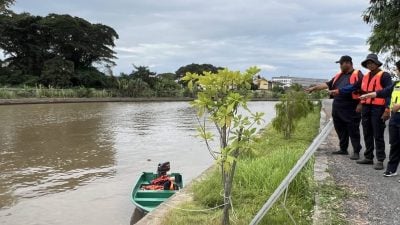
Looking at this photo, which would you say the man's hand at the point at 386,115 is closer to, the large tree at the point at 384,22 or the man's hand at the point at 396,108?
the man's hand at the point at 396,108

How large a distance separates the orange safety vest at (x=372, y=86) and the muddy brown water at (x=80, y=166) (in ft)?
15.3

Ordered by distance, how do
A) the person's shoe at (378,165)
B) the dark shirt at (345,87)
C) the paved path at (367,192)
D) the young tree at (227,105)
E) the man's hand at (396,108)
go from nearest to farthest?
the young tree at (227,105), the paved path at (367,192), the man's hand at (396,108), the person's shoe at (378,165), the dark shirt at (345,87)

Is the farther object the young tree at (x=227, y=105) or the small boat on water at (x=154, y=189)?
the small boat on water at (x=154, y=189)

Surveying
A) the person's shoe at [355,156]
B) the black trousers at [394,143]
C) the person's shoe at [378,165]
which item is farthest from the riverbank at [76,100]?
the black trousers at [394,143]

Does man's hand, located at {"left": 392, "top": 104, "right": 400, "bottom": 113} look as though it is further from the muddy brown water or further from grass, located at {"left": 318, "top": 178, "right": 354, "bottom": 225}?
the muddy brown water

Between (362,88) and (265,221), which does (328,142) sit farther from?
(265,221)

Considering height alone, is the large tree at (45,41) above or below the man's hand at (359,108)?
above

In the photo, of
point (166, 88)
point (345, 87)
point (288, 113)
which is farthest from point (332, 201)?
point (166, 88)

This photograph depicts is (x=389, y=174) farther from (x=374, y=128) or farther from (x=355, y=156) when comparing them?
(x=355, y=156)

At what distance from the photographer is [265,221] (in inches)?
188

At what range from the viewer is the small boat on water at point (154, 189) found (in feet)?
24.9

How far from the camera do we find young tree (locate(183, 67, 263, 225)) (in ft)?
13.3

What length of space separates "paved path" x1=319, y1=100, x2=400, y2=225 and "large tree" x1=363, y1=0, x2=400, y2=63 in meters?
10.9

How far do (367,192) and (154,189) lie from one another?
4.16m
